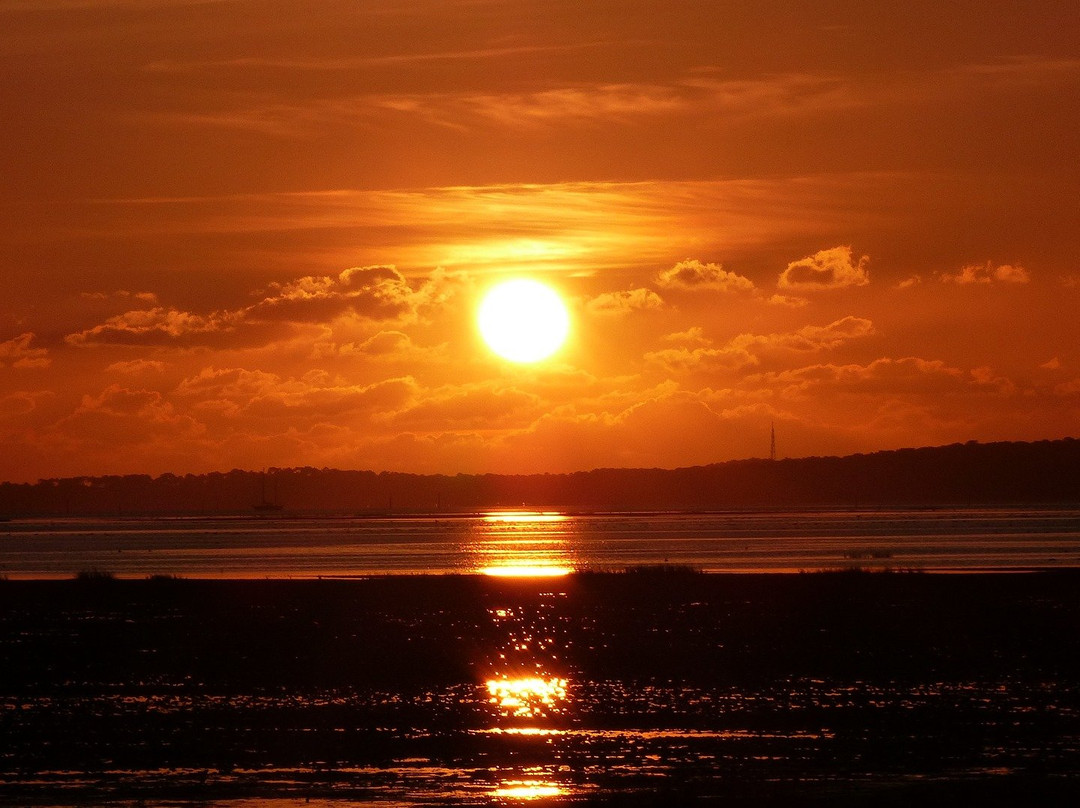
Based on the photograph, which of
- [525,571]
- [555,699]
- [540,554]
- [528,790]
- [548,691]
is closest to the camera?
[528,790]

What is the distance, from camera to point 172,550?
4321 inches

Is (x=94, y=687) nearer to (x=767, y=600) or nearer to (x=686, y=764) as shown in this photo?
(x=686, y=764)

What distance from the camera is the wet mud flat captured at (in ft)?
63.8

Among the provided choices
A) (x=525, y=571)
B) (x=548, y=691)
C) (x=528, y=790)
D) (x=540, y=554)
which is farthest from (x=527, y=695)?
(x=540, y=554)

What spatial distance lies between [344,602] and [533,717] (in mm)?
25013

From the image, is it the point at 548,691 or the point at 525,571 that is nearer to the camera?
the point at 548,691

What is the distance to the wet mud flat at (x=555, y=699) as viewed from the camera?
1944 cm

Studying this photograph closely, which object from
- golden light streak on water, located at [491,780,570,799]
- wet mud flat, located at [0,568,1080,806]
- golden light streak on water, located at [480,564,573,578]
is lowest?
golden light streak on water, located at [491,780,570,799]

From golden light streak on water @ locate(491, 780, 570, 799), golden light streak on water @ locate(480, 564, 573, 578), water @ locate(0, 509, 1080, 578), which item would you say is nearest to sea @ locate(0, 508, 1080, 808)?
golden light streak on water @ locate(491, 780, 570, 799)

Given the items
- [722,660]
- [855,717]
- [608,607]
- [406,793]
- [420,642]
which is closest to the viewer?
[406,793]

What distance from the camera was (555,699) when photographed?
1075 inches

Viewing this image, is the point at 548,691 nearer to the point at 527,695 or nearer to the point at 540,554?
the point at 527,695

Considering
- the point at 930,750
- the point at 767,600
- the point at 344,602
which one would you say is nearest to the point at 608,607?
the point at 767,600

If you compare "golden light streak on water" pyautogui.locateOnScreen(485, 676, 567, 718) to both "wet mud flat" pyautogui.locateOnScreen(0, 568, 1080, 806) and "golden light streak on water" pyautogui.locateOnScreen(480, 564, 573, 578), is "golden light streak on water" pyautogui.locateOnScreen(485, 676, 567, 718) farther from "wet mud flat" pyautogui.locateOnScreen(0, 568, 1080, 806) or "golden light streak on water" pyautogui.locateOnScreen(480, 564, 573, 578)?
"golden light streak on water" pyautogui.locateOnScreen(480, 564, 573, 578)
